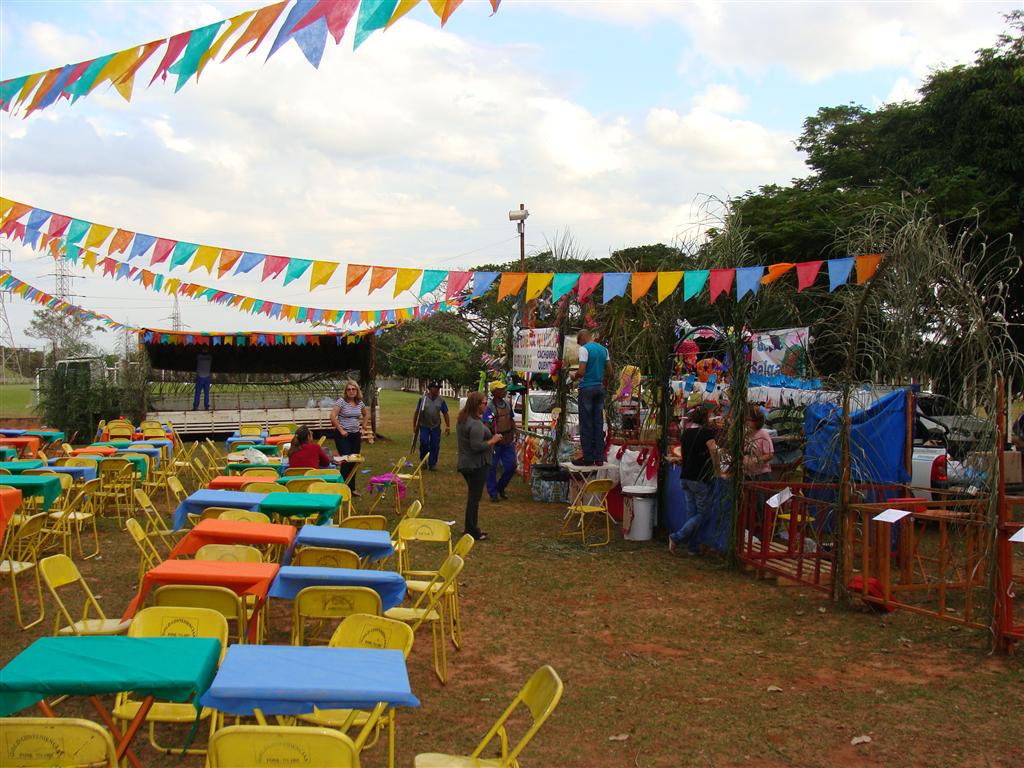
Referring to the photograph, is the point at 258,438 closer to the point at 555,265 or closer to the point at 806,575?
the point at 555,265

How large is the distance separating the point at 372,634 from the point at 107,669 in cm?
118

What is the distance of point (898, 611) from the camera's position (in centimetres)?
704

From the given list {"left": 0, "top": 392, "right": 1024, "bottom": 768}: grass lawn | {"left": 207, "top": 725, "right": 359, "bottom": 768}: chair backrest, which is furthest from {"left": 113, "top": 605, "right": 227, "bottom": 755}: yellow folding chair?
{"left": 207, "top": 725, "right": 359, "bottom": 768}: chair backrest

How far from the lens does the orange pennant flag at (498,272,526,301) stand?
10656 millimetres

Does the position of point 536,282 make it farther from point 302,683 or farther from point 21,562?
point 302,683

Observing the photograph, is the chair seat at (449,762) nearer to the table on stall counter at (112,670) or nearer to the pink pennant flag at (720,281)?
the table on stall counter at (112,670)

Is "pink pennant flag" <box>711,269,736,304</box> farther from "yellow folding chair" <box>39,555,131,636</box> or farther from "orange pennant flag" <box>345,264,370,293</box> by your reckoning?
"yellow folding chair" <box>39,555,131,636</box>

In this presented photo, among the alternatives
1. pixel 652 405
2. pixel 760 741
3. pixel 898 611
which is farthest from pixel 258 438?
pixel 760 741

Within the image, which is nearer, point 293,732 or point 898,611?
point 293,732

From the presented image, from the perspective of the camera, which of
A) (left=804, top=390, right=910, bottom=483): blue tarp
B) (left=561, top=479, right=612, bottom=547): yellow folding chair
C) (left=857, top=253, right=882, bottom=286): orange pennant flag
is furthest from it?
(left=561, top=479, right=612, bottom=547): yellow folding chair

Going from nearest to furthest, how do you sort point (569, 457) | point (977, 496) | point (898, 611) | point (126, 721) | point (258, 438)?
1. point (126, 721)
2. point (977, 496)
3. point (898, 611)
4. point (569, 457)
5. point (258, 438)

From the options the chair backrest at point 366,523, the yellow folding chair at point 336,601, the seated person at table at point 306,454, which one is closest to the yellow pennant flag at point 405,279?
the seated person at table at point 306,454

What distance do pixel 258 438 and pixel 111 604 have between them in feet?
25.5

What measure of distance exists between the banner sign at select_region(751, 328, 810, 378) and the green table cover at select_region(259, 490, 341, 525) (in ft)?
16.0
